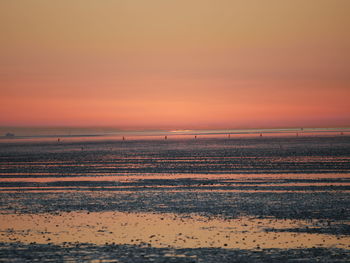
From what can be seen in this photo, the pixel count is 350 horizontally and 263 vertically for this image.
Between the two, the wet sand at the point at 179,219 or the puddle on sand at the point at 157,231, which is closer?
the wet sand at the point at 179,219

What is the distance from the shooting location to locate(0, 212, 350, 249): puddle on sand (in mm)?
17656

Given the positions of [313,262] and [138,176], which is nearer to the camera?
[313,262]

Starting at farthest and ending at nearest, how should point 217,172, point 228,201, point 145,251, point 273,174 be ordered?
point 217,172 < point 273,174 < point 228,201 < point 145,251

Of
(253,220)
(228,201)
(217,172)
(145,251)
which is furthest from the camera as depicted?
(217,172)

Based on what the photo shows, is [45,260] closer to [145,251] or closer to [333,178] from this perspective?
[145,251]

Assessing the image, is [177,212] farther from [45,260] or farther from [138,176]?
[138,176]

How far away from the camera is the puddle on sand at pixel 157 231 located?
17656 mm

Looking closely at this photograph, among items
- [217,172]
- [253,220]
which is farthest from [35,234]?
[217,172]

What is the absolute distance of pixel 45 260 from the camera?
15.5m

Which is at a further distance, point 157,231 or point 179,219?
point 179,219

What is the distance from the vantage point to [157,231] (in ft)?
65.4

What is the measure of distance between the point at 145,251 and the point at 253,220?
679 centimetres

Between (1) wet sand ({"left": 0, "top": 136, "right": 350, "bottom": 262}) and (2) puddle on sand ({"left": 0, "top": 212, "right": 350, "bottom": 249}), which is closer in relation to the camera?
(1) wet sand ({"left": 0, "top": 136, "right": 350, "bottom": 262})

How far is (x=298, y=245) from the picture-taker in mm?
17031
